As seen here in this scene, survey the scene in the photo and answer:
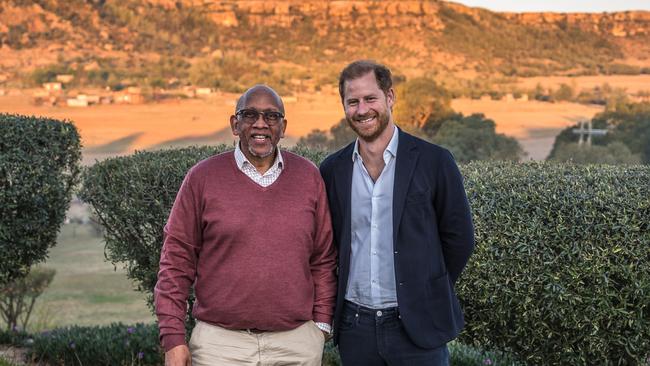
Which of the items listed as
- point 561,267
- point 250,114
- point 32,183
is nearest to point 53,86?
point 32,183

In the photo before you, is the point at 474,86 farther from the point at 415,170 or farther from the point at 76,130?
the point at 415,170

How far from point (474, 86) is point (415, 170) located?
36656mm

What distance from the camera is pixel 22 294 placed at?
14.2 meters

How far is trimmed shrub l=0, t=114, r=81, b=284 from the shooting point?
307 inches

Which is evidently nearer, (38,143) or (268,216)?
(268,216)

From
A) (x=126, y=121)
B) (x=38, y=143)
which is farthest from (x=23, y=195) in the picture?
(x=126, y=121)

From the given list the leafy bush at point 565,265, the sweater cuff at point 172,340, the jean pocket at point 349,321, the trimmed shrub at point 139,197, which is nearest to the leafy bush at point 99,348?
the trimmed shrub at point 139,197

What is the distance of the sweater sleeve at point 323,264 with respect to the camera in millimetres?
3850

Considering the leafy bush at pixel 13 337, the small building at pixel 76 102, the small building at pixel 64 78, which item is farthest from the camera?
the small building at pixel 64 78

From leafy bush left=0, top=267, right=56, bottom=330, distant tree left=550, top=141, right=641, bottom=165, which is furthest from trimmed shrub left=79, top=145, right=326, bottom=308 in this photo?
distant tree left=550, top=141, right=641, bottom=165

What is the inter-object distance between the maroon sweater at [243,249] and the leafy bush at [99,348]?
3904mm

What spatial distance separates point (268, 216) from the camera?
3.71m

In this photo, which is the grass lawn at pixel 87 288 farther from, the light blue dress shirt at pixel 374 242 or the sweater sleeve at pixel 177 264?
the light blue dress shirt at pixel 374 242

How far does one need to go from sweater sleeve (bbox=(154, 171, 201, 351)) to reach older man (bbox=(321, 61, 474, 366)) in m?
0.65
